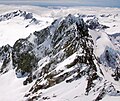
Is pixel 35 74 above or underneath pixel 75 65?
underneath

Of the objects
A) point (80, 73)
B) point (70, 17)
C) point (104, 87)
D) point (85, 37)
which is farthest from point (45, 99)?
point (70, 17)

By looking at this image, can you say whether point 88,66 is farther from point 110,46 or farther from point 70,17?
point 70,17

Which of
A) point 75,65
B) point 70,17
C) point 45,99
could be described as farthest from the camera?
point 70,17

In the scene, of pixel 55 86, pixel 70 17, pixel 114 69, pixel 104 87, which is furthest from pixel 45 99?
pixel 70 17

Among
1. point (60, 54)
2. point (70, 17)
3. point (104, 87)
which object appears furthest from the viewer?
point (70, 17)

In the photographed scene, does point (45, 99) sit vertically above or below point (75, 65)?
below

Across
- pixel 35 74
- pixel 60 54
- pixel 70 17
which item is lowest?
pixel 35 74

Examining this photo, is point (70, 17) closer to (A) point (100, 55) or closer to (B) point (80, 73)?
(A) point (100, 55)

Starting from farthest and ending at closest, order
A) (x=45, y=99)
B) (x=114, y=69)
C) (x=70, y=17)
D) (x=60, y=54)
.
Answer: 1. (x=70, y=17)
2. (x=60, y=54)
3. (x=114, y=69)
4. (x=45, y=99)

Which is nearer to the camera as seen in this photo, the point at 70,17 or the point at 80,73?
the point at 80,73
